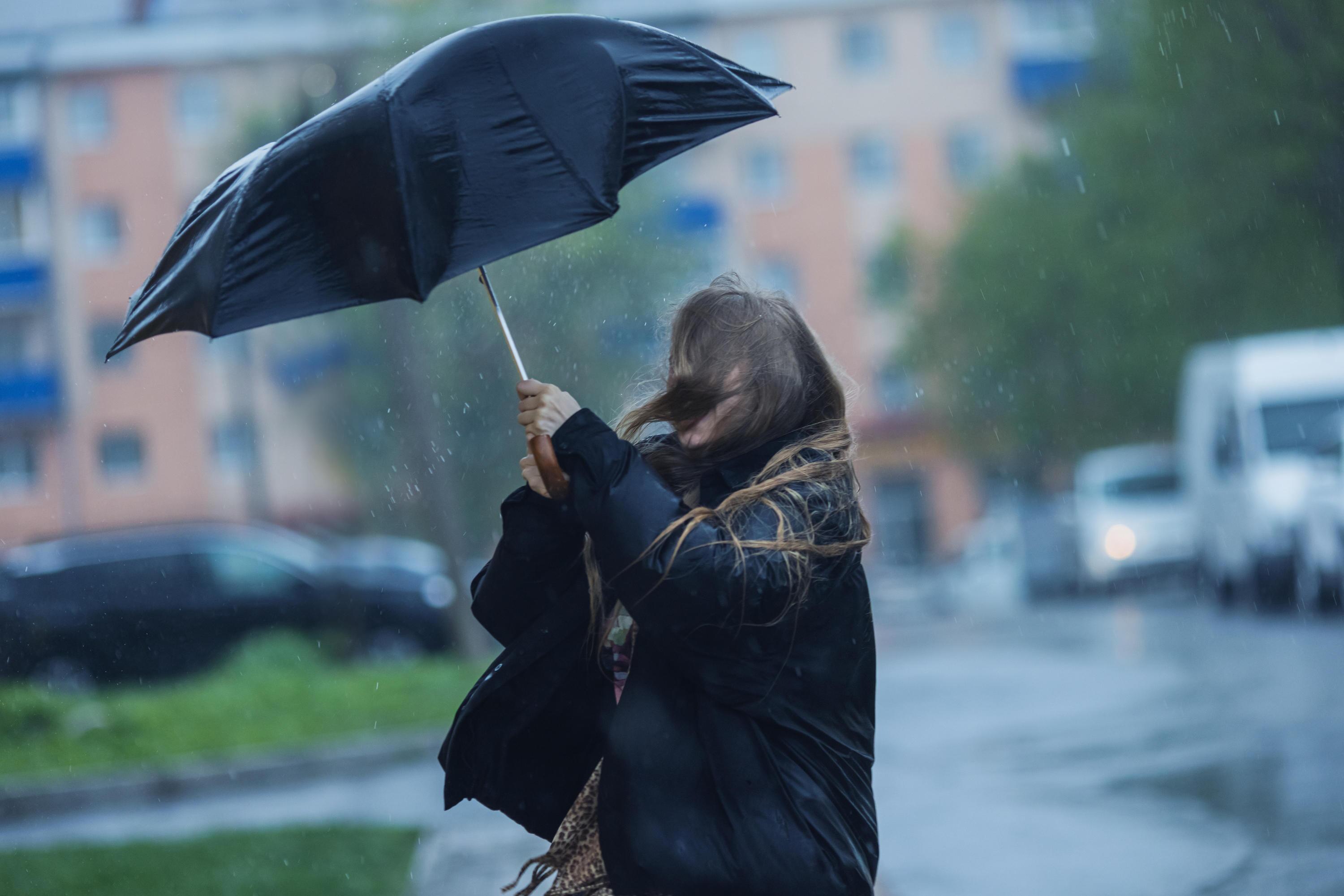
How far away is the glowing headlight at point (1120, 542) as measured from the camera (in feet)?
77.3

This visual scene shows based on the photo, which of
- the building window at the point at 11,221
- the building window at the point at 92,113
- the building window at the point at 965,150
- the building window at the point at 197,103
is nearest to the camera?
the building window at the point at 197,103

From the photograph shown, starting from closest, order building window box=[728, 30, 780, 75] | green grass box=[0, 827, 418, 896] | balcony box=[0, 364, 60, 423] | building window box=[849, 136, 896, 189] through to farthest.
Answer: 1. green grass box=[0, 827, 418, 896]
2. balcony box=[0, 364, 60, 423]
3. building window box=[728, 30, 780, 75]
4. building window box=[849, 136, 896, 189]

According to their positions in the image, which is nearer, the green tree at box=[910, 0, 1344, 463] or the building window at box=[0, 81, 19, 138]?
the green tree at box=[910, 0, 1344, 463]

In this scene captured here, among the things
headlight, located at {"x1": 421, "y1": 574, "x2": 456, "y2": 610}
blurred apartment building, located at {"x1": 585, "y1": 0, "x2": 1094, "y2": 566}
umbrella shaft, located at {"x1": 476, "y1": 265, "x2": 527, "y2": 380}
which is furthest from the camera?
blurred apartment building, located at {"x1": 585, "y1": 0, "x2": 1094, "y2": 566}

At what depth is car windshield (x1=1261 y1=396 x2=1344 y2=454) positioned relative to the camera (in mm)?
16031

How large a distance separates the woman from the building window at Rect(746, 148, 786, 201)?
49.3 m

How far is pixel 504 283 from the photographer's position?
20812 mm

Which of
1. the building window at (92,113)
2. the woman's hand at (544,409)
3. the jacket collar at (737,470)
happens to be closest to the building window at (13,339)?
the building window at (92,113)

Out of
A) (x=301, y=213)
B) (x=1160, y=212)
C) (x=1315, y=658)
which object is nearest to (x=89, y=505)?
(x=1160, y=212)

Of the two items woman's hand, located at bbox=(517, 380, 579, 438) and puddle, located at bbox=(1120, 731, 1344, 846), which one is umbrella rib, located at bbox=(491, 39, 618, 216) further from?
puddle, located at bbox=(1120, 731, 1344, 846)

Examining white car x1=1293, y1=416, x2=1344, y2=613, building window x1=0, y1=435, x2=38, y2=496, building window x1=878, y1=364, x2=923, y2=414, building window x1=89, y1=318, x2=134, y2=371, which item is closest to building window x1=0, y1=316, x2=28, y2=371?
building window x1=89, y1=318, x2=134, y2=371

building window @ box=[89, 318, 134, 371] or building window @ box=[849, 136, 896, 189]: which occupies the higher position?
building window @ box=[849, 136, 896, 189]

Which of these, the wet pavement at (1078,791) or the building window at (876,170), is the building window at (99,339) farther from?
the wet pavement at (1078,791)

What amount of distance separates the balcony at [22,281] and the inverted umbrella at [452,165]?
46.1 meters
